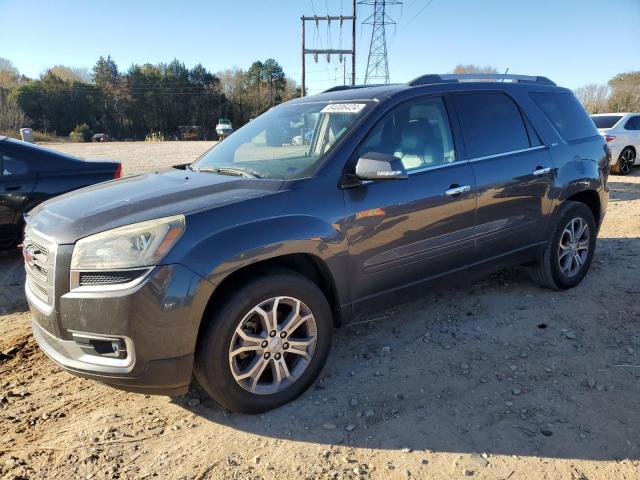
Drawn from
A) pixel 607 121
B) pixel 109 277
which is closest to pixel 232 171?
pixel 109 277

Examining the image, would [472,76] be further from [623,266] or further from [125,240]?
[125,240]

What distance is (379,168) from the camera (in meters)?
2.93

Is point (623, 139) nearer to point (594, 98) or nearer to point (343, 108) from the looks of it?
point (343, 108)

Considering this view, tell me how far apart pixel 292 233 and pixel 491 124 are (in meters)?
2.21

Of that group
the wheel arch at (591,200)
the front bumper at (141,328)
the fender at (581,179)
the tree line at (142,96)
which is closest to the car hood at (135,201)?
the front bumper at (141,328)

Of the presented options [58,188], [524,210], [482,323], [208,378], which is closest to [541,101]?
[524,210]

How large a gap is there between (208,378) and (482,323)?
95.5 inches

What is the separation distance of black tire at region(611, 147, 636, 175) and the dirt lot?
11229 millimetres

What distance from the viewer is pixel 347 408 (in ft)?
9.60

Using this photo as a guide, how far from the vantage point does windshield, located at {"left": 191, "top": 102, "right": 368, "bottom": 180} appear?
3.28 metres

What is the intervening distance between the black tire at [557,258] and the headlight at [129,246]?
3.47 meters

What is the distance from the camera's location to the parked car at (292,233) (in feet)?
8.09

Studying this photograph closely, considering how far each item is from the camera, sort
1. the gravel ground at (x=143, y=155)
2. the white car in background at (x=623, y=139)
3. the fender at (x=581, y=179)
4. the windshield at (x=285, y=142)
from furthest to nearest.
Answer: the gravel ground at (x=143, y=155), the white car in background at (x=623, y=139), the fender at (x=581, y=179), the windshield at (x=285, y=142)

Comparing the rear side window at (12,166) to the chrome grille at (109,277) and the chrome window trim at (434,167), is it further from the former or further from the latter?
the chrome window trim at (434,167)
